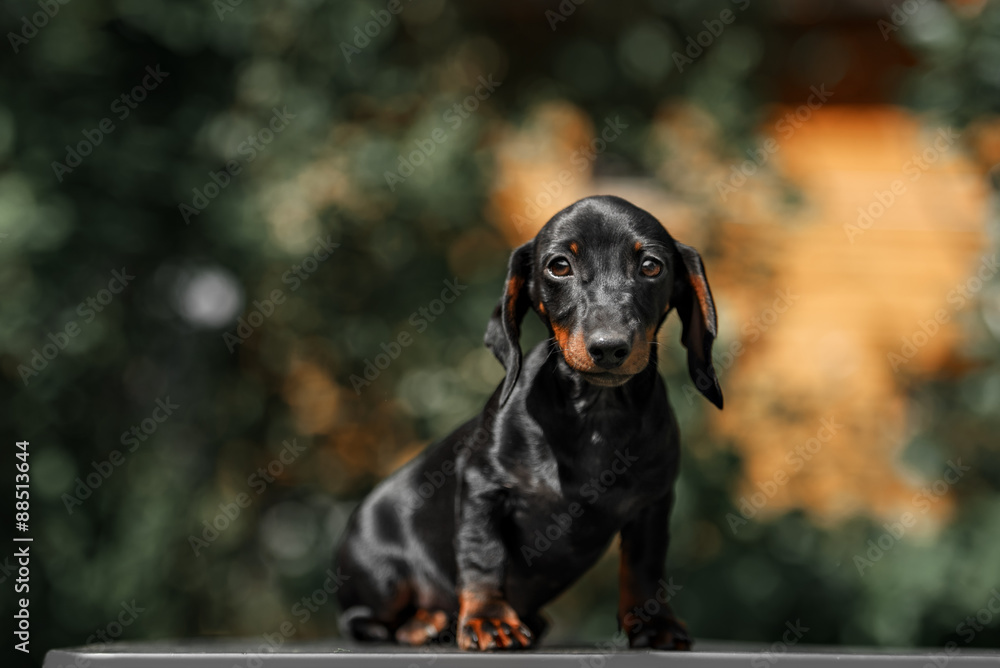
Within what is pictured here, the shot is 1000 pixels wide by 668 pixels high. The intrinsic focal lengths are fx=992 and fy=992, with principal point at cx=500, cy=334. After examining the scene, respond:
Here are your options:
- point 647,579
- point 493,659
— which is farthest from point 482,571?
point 647,579

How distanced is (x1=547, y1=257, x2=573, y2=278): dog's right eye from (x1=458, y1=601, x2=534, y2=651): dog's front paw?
82 cm

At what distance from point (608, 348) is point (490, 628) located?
2.45ft

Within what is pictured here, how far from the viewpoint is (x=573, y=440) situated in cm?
248

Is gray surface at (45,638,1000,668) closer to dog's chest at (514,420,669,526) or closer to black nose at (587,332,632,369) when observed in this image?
dog's chest at (514,420,669,526)

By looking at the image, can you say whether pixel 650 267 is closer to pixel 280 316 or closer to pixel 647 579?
pixel 647 579

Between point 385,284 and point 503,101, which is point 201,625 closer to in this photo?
point 385,284

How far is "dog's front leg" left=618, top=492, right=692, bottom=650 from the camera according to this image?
2.57 m

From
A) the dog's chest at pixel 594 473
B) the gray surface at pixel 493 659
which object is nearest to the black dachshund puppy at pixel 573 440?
the dog's chest at pixel 594 473

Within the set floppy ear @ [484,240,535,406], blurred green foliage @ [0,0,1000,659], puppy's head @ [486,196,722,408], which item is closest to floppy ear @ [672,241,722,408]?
puppy's head @ [486,196,722,408]

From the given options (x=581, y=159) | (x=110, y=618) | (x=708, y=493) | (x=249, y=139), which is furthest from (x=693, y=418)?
(x=110, y=618)

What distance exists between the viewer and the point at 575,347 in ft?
7.29

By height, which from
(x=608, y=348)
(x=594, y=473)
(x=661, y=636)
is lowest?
(x=661, y=636)

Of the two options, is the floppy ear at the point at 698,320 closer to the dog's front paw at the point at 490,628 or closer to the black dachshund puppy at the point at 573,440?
the black dachshund puppy at the point at 573,440

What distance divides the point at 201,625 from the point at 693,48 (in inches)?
198
